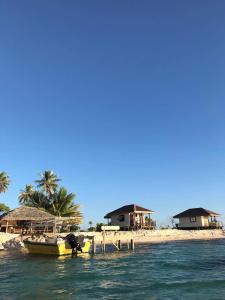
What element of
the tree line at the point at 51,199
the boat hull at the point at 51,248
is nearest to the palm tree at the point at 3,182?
the tree line at the point at 51,199

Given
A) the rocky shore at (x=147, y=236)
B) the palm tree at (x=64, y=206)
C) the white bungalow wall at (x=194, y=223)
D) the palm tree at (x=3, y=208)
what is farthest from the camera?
the white bungalow wall at (x=194, y=223)

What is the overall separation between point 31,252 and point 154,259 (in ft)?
39.2

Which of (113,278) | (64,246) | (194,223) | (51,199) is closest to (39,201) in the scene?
(51,199)

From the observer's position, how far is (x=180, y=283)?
17.0 metres

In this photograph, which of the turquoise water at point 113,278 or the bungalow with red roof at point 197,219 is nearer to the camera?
the turquoise water at point 113,278

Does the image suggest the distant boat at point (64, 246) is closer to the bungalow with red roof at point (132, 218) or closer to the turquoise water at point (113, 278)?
the turquoise water at point (113, 278)

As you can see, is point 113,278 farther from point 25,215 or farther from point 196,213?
point 196,213

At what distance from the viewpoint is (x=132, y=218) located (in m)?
53.4

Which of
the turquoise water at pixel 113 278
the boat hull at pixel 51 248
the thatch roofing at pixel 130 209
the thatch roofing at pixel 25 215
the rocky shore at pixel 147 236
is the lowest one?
the turquoise water at pixel 113 278

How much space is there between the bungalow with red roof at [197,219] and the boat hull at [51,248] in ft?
104

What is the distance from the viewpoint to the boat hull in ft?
95.9

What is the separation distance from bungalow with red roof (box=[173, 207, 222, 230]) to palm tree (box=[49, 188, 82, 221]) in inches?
776

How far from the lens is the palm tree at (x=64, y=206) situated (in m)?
50.1

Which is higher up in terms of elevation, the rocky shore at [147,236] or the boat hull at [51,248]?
the rocky shore at [147,236]
